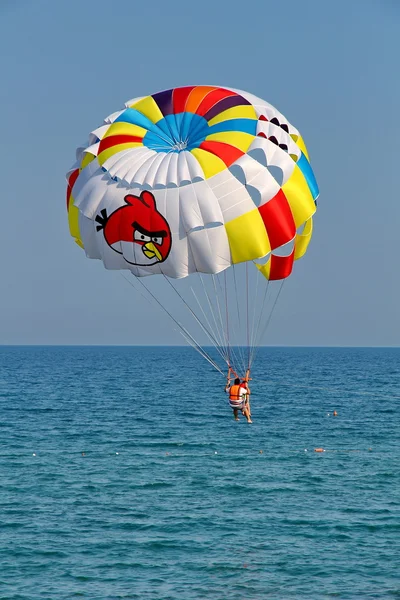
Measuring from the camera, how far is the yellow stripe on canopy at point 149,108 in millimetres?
28141

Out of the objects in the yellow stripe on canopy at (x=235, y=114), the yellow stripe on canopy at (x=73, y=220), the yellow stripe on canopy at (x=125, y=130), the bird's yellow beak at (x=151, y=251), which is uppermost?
the yellow stripe on canopy at (x=235, y=114)

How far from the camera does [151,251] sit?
88.3 feet

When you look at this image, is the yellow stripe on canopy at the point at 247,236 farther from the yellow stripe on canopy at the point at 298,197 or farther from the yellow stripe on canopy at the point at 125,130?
the yellow stripe on canopy at the point at 125,130

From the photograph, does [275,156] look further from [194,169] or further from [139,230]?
[139,230]

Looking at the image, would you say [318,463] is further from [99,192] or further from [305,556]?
[99,192]

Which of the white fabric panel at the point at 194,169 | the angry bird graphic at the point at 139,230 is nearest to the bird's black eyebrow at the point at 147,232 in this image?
the angry bird graphic at the point at 139,230

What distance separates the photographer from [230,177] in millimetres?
26547

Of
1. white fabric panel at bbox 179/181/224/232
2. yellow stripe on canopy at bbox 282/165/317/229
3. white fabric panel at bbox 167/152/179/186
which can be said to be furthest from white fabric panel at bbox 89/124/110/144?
yellow stripe on canopy at bbox 282/165/317/229

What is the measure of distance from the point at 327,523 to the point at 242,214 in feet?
47.8

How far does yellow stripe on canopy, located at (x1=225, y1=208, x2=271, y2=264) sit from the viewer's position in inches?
1048

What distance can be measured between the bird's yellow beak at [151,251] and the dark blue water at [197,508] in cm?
1042

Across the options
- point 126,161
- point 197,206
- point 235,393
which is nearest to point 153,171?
point 126,161

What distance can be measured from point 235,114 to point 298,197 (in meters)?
3.26

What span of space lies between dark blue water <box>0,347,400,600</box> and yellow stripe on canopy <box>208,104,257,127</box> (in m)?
14.7
